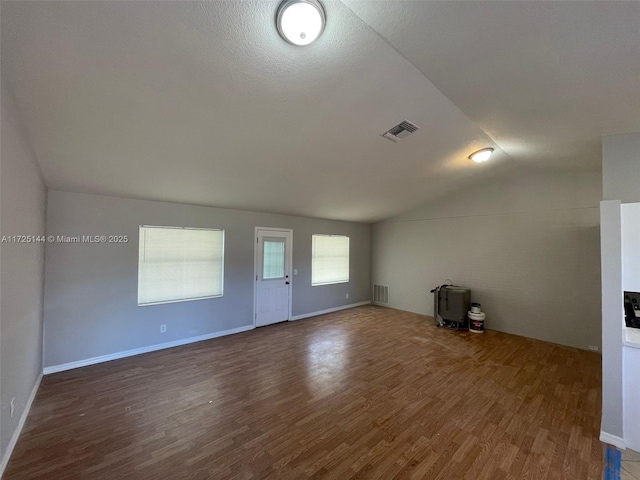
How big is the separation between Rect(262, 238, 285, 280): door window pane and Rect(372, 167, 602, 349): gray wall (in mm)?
3242

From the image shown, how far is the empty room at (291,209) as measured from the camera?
168 centimetres

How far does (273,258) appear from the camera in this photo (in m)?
5.51

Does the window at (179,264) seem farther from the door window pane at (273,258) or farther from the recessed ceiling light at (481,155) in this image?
the recessed ceiling light at (481,155)

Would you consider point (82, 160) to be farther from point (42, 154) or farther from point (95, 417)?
point (95, 417)

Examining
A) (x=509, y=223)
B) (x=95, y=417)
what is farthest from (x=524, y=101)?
(x=95, y=417)

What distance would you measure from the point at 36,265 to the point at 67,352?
1.33 m

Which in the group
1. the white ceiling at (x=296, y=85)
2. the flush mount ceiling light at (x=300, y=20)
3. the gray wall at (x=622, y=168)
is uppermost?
the flush mount ceiling light at (x=300, y=20)

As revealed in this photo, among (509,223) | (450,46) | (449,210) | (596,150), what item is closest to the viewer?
(450,46)

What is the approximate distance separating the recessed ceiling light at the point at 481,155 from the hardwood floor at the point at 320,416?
2.98 meters

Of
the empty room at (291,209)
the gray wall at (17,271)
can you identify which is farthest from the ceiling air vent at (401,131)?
the gray wall at (17,271)

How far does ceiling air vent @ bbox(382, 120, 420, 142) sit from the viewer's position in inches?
114

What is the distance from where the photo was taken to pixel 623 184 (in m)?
2.44

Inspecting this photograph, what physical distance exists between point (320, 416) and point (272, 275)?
330 cm
